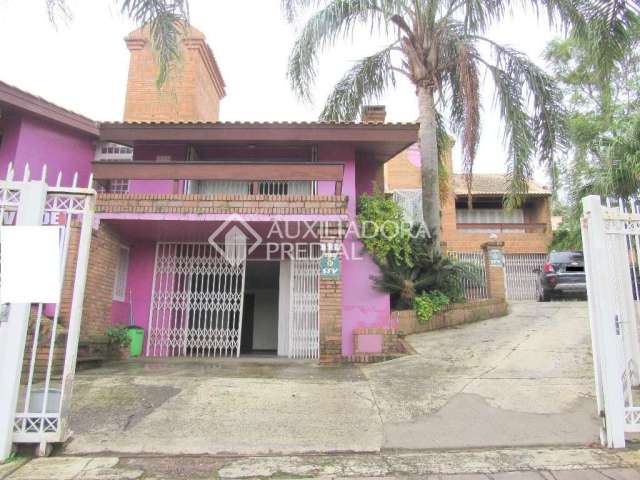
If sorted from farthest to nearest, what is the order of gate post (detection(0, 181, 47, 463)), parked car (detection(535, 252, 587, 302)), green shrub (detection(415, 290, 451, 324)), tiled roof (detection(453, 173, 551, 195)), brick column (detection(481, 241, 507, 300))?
tiled roof (detection(453, 173, 551, 195))
parked car (detection(535, 252, 587, 302))
brick column (detection(481, 241, 507, 300))
green shrub (detection(415, 290, 451, 324))
gate post (detection(0, 181, 47, 463))

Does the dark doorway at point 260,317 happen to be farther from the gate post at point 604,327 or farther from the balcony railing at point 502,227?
the balcony railing at point 502,227

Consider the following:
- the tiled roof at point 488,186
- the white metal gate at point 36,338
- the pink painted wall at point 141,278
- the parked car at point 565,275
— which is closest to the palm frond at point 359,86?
the pink painted wall at point 141,278

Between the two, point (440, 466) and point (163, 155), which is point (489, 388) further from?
point (163, 155)

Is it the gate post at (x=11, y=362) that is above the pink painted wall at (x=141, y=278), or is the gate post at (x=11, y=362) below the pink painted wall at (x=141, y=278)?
below

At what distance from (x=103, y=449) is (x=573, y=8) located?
9803 millimetres

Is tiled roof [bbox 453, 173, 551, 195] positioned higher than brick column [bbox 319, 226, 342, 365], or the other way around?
tiled roof [bbox 453, 173, 551, 195]

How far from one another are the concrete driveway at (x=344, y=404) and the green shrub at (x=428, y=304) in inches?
60.8

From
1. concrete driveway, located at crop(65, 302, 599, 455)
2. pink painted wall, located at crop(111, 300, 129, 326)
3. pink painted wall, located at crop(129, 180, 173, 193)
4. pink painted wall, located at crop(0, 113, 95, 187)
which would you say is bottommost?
concrete driveway, located at crop(65, 302, 599, 455)

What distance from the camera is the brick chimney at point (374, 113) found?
34.2ft

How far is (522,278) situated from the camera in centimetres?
1545

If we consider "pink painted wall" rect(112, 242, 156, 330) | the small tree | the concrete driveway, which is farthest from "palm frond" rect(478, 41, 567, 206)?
"pink painted wall" rect(112, 242, 156, 330)

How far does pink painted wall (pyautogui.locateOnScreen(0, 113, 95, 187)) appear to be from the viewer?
8.12m

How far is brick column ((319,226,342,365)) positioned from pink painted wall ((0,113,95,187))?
5514 millimetres

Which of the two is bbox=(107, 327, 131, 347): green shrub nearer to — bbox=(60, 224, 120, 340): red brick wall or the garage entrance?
bbox=(60, 224, 120, 340): red brick wall
